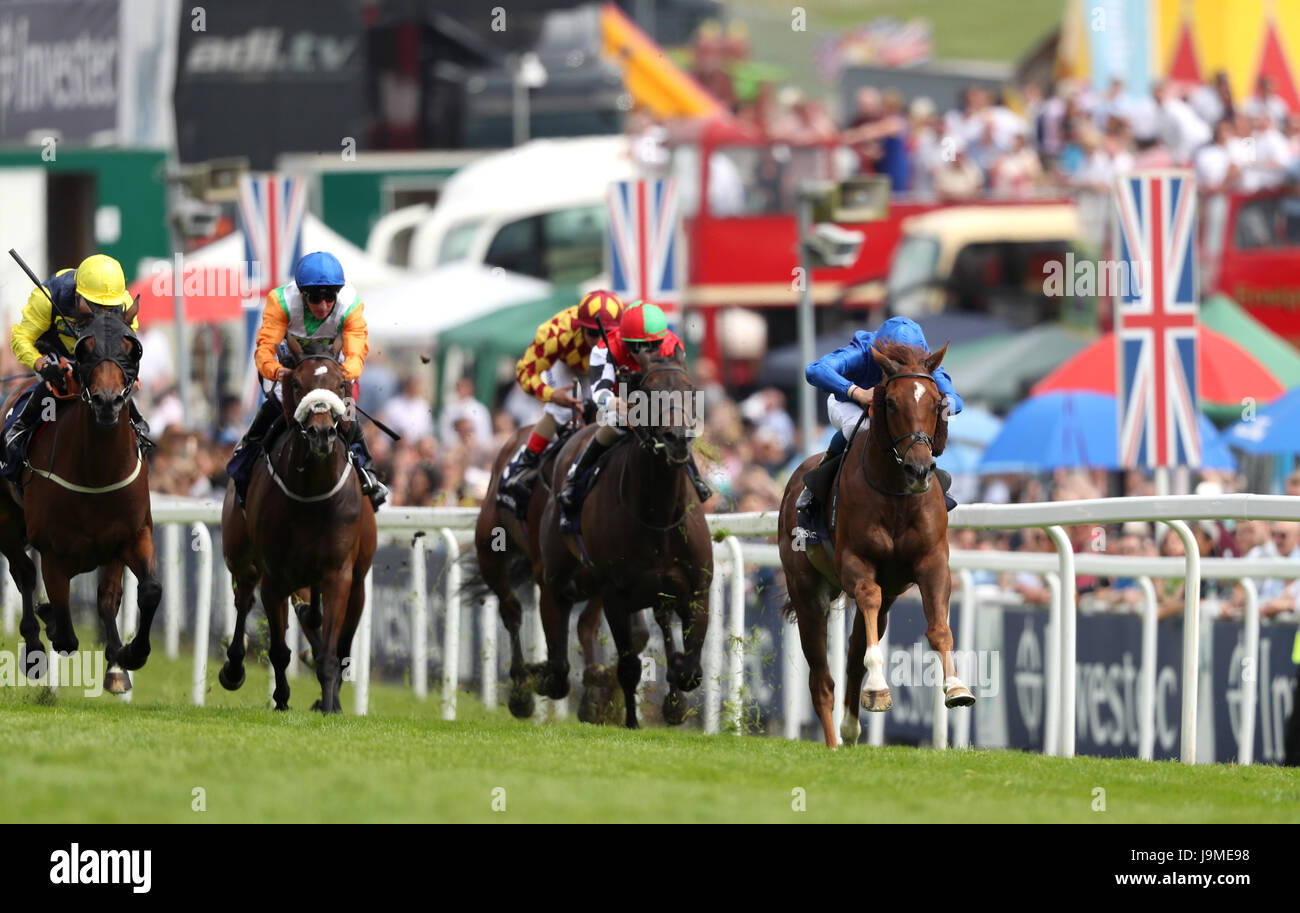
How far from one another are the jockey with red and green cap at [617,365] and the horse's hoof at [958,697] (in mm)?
1991

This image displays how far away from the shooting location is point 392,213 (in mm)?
27875

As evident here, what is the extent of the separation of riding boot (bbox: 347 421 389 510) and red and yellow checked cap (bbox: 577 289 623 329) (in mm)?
1299

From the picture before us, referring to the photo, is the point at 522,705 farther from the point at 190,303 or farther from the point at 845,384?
the point at 190,303

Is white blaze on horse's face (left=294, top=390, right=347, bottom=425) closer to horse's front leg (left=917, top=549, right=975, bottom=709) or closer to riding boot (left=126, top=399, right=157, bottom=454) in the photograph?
riding boot (left=126, top=399, right=157, bottom=454)

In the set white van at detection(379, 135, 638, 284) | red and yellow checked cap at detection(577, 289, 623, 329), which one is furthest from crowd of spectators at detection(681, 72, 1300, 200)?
red and yellow checked cap at detection(577, 289, 623, 329)

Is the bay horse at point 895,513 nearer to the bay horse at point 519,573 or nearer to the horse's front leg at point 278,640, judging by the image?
the bay horse at point 519,573

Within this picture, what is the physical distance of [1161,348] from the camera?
11.3 m

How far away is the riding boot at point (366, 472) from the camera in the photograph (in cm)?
1012

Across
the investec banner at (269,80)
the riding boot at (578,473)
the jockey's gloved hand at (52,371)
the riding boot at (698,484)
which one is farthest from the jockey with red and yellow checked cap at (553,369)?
the investec banner at (269,80)

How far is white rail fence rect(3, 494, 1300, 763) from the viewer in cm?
893

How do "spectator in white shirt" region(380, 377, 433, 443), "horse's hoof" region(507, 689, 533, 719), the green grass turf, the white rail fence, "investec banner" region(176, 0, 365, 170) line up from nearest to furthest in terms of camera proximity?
1. the green grass turf
2. the white rail fence
3. "horse's hoof" region(507, 689, 533, 719)
4. "spectator in white shirt" region(380, 377, 433, 443)
5. "investec banner" region(176, 0, 365, 170)
